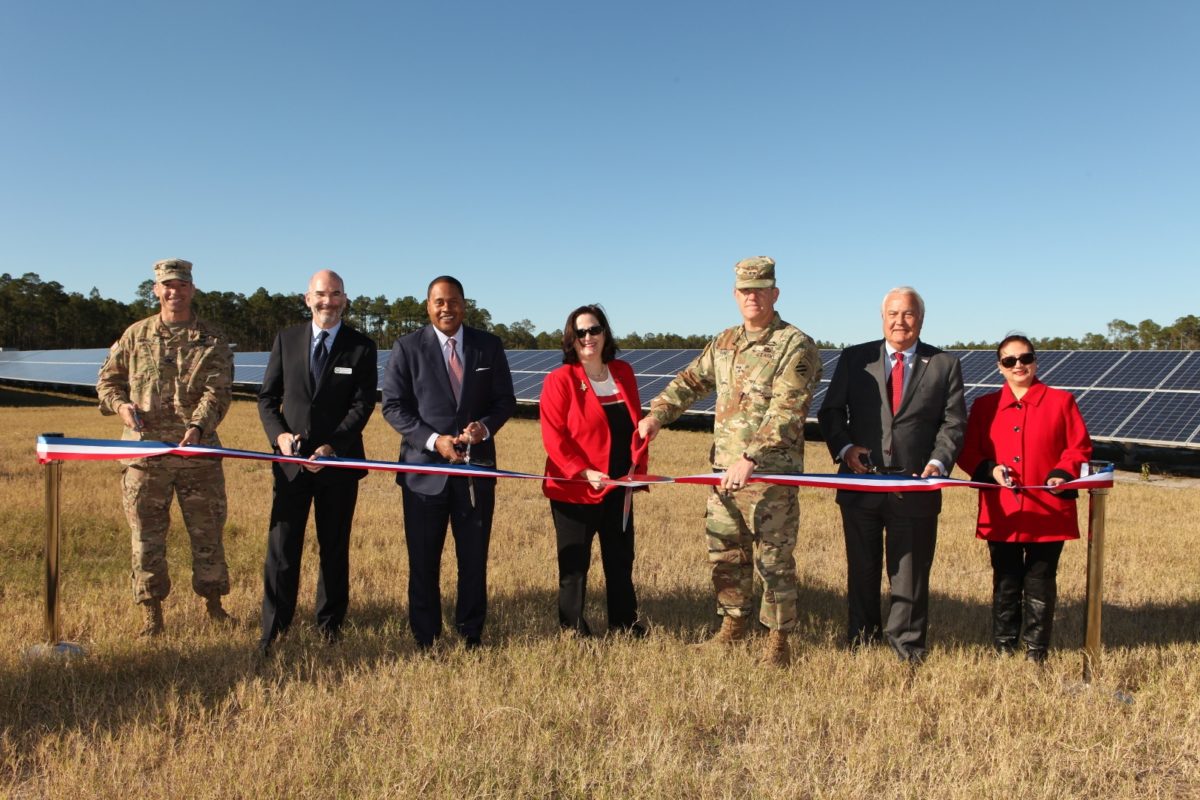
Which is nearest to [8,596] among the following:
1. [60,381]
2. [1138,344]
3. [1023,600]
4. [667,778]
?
[667,778]

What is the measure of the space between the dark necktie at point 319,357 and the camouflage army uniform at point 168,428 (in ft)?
2.67

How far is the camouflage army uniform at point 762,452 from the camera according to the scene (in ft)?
16.3

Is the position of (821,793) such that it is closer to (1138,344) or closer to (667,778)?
(667,778)

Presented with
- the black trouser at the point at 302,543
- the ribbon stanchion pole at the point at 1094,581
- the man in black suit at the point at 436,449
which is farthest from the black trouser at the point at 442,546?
the ribbon stanchion pole at the point at 1094,581

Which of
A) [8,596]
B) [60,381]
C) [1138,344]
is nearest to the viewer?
[8,596]

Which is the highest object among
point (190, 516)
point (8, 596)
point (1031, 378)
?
point (1031, 378)

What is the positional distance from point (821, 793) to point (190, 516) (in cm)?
451

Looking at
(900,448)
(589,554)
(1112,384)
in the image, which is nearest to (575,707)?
(589,554)

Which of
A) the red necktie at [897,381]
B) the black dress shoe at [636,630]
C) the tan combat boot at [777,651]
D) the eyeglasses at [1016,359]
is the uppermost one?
the eyeglasses at [1016,359]

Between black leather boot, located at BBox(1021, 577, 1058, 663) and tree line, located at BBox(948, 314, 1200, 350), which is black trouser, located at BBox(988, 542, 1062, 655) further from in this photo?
tree line, located at BBox(948, 314, 1200, 350)

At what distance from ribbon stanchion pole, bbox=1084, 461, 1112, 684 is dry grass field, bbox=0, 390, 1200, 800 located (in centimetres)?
14

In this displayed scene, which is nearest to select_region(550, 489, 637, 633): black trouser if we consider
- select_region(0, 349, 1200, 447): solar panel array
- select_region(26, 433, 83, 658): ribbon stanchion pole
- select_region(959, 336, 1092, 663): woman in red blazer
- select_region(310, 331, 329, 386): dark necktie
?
select_region(310, 331, 329, 386): dark necktie

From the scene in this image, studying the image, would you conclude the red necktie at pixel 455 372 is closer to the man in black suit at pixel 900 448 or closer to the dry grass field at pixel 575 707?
the dry grass field at pixel 575 707

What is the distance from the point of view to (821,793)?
344cm
